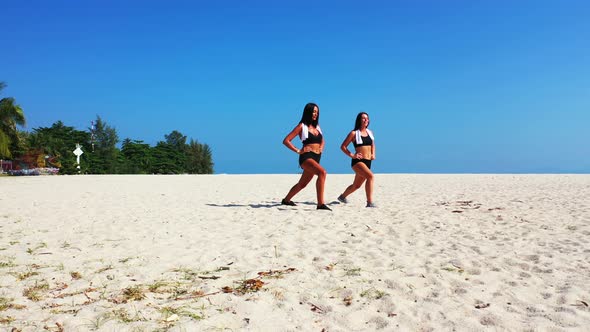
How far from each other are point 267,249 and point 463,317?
9.16 ft

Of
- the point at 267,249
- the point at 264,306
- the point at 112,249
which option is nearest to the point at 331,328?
the point at 264,306

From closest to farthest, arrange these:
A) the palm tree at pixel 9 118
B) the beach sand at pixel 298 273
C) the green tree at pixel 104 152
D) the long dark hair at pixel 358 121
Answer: the beach sand at pixel 298 273, the long dark hair at pixel 358 121, the palm tree at pixel 9 118, the green tree at pixel 104 152

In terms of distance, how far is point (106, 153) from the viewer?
182 ft

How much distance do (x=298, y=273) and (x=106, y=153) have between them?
189 ft

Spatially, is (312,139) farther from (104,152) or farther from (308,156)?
(104,152)

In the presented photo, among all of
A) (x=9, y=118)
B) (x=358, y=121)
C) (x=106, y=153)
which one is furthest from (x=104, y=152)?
(x=358, y=121)

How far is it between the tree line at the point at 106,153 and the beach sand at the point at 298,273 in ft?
132

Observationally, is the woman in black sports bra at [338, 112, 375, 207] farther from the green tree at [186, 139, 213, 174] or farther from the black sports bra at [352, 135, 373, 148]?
the green tree at [186, 139, 213, 174]

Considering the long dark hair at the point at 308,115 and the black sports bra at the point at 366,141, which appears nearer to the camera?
the long dark hair at the point at 308,115

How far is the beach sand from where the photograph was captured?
126 inches

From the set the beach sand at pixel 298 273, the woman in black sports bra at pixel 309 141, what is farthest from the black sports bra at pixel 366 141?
the beach sand at pixel 298 273

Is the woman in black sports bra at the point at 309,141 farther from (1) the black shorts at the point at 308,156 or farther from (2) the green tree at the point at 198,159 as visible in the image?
(2) the green tree at the point at 198,159

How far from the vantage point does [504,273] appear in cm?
433

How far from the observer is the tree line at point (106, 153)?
146 ft
